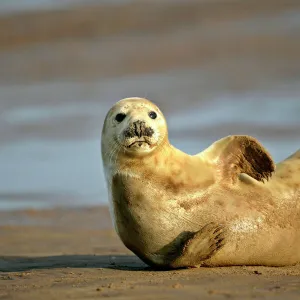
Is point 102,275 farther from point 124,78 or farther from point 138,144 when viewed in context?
point 124,78

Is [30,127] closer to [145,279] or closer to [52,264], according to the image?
[52,264]

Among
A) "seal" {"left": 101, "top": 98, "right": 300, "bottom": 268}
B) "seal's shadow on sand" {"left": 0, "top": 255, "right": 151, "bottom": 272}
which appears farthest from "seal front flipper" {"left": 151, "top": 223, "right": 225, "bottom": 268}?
"seal's shadow on sand" {"left": 0, "top": 255, "right": 151, "bottom": 272}

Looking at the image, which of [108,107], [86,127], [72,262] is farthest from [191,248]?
[108,107]

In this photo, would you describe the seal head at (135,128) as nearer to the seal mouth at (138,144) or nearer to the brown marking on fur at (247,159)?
the seal mouth at (138,144)

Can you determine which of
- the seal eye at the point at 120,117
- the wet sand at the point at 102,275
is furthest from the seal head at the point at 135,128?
the wet sand at the point at 102,275

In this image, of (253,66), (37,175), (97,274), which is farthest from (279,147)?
(97,274)

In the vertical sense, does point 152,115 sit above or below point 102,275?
above

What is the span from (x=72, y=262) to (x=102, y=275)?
1234 mm

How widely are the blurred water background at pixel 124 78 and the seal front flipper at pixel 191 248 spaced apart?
15.1ft

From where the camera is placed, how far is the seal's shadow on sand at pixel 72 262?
8.00m

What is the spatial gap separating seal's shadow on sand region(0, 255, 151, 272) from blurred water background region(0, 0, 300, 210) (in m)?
3.18

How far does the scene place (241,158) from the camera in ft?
25.7

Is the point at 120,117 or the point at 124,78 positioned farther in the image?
the point at 124,78

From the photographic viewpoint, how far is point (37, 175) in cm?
1317
